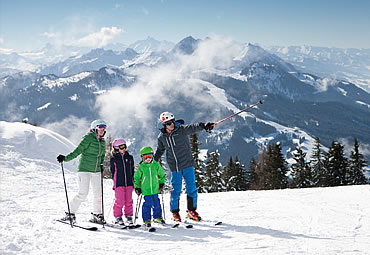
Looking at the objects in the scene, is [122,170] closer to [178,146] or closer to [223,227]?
[178,146]

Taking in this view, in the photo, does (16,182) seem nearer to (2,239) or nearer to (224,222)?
(2,239)

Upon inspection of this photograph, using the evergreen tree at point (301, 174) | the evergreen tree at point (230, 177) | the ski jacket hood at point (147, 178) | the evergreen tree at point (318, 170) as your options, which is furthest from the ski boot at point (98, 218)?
the evergreen tree at point (230, 177)

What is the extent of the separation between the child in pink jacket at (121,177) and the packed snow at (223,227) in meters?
0.60

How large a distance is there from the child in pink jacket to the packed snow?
1.97 ft

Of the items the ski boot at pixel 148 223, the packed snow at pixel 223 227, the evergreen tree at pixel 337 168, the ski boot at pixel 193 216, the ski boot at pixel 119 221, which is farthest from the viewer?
the evergreen tree at pixel 337 168

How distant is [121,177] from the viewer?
6.97 metres

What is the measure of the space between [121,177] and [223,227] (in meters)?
2.69

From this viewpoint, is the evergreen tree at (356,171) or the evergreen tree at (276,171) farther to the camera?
the evergreen tree at (276,171)

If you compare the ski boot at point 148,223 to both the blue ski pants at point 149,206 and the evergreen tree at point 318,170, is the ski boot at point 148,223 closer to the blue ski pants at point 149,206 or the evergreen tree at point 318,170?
the blue ski pants at point 149,206

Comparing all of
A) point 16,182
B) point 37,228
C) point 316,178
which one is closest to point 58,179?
point 16,182

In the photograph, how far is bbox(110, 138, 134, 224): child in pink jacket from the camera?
695cm

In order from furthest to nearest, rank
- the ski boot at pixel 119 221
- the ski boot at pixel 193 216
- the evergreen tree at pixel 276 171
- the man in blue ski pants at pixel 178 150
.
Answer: the evergreen tree at pixel 276 171
the ski boot at pixel 193 216
the man in blue ski pants at pixel 178 150
the ski boot at pixel 119 221

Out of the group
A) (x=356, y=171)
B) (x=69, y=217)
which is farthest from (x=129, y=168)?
(x=356, y=171)

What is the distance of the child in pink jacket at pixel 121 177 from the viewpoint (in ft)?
22.8
